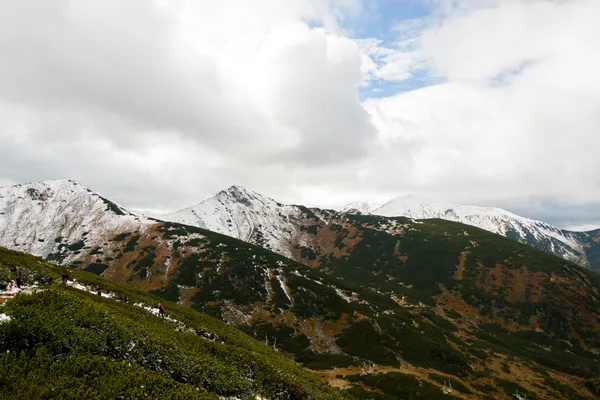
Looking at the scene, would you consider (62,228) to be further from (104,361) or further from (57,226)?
(104,361)

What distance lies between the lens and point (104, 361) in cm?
1588

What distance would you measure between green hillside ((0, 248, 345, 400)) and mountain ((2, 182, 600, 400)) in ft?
141

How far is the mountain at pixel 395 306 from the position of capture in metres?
78.8

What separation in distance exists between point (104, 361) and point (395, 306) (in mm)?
121250

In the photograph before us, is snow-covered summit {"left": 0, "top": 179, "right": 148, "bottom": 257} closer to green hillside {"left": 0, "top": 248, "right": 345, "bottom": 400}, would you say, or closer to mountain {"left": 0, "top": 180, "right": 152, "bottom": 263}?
mountain {"left": 0, "top": 180, "right": 152, "bottom": 263}

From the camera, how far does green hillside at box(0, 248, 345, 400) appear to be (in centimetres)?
1366

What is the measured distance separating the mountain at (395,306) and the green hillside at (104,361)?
43.1m

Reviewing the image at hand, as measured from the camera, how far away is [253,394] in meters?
21.0

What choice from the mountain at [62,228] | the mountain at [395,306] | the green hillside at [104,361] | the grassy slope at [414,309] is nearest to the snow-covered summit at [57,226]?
the mountain at [62,228]

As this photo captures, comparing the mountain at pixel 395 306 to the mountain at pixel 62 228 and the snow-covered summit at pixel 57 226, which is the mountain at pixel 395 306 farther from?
the snow-covered summit at pixel 57 226

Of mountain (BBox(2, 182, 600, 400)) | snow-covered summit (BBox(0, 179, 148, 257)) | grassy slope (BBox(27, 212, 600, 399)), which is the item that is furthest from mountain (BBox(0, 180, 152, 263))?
grassy slope (BBox(27, 212, 600, 399))

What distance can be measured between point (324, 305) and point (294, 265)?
38422mm

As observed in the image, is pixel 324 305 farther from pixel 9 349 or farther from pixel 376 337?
pixel 9 349

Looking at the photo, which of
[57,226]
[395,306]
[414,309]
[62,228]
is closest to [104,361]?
[395,306]
